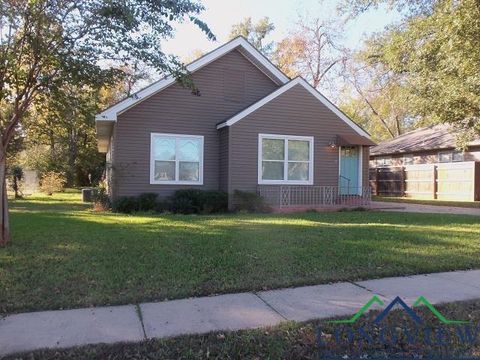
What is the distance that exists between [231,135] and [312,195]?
383 cm

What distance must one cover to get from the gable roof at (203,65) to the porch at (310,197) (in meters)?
4.38

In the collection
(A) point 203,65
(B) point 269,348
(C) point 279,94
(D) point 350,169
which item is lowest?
(B) point 269,348

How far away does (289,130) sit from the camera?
52.0ft

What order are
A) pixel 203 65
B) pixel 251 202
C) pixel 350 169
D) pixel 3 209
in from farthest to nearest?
1. pixel 350 169
2. pixel 203 65
3. pixel 251 202
4. pixel 3 209

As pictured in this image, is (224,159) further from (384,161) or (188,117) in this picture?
(384,161)

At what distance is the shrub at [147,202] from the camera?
14398 millimetres

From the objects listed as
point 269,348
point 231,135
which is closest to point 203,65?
point 231,135

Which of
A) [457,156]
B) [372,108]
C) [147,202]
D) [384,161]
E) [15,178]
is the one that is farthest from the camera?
[372,108]

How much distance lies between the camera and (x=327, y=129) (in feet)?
53.9

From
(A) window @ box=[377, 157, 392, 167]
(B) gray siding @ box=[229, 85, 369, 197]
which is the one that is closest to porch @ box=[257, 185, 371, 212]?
(B) gray siding @ box=[229, 85, 369, 197]

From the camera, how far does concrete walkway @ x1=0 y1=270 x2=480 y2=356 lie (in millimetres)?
4035

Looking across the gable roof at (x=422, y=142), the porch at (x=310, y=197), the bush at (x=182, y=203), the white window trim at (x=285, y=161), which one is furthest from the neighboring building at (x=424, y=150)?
the bush at (x=182, y=203)

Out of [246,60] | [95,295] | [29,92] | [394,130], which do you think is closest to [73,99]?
[29,92]

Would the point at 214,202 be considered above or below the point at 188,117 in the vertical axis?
below
